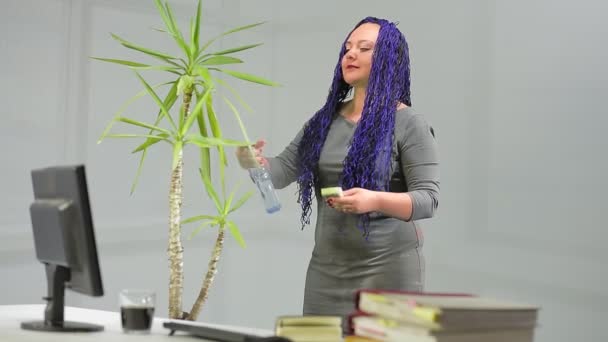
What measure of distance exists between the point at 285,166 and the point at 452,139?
2143 millimetres

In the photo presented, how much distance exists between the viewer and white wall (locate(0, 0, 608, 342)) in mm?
4473

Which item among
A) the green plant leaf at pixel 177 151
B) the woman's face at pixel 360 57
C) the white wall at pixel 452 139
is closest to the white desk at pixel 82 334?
the green plant leaf at pixel 177 151

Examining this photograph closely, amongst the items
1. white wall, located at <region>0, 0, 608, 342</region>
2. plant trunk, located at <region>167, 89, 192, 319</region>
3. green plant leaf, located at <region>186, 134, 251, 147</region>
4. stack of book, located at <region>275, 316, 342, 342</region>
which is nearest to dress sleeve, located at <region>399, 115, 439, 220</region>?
green plant leaf, located at <region>186, 134, 251, 147</region>

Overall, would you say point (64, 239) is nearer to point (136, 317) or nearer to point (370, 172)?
point (136, 317)

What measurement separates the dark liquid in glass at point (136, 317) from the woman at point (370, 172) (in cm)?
77

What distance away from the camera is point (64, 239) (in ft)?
6.70

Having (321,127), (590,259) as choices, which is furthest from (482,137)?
(321,127)

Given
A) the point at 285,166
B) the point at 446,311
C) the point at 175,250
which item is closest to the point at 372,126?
the point at 285,166

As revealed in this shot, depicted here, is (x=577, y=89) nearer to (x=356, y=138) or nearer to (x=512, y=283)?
(x=512, y=283)

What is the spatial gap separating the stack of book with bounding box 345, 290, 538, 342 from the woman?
0.94 metres

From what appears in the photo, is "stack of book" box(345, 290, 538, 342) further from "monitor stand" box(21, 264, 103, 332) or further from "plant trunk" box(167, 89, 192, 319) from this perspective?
"plant trunk" box(167, 89, 192, 319)

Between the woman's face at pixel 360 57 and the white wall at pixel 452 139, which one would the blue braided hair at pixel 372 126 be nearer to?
the woman's face at pixel 360 57

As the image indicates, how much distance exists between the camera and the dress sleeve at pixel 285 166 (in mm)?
2910

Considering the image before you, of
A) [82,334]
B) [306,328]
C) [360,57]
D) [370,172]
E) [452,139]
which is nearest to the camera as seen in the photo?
[306,328]
